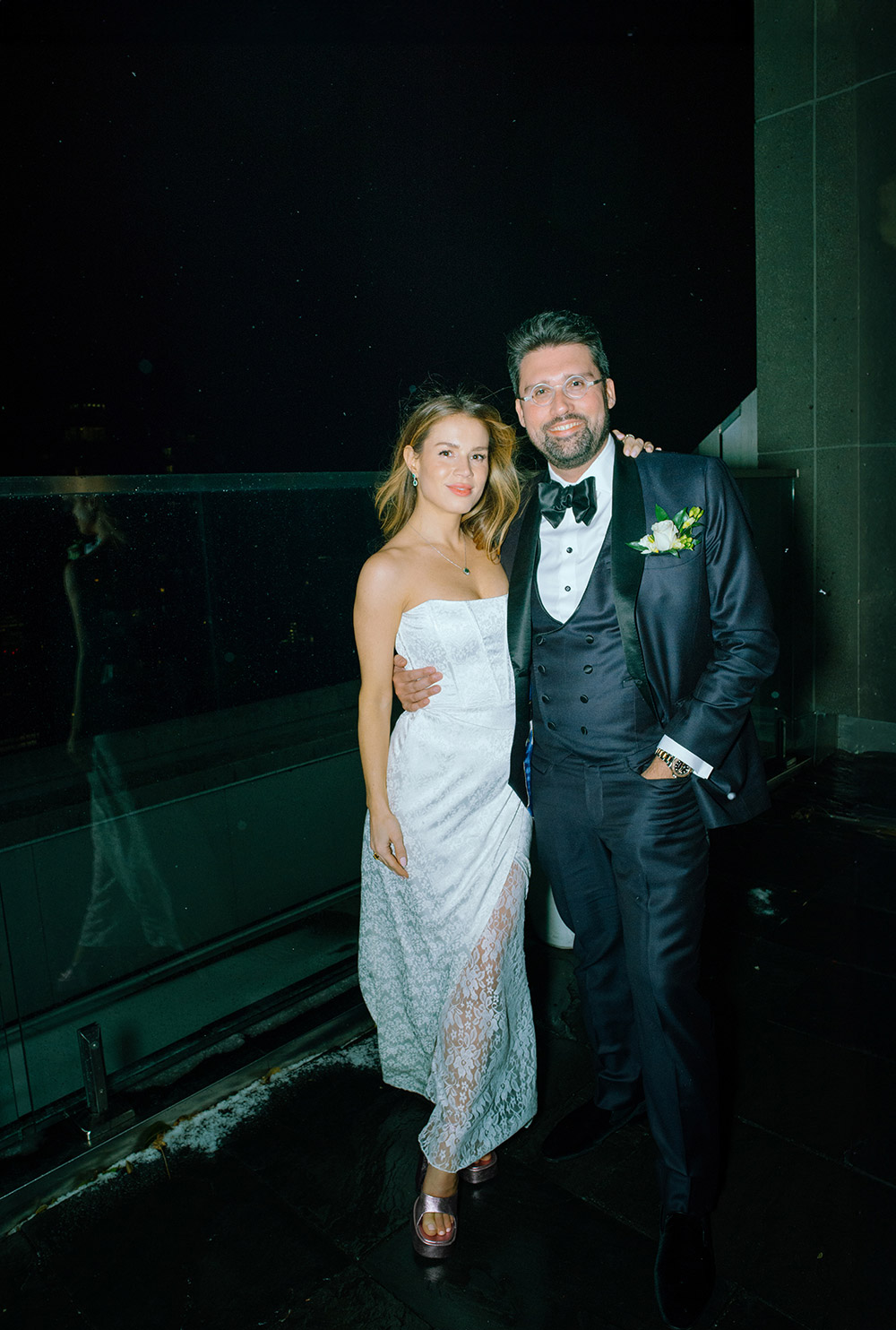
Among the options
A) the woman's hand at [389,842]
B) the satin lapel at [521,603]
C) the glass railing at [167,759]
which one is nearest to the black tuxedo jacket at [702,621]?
the satin lapel at [521,603]

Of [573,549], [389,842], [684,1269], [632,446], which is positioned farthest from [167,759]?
[684,1269]

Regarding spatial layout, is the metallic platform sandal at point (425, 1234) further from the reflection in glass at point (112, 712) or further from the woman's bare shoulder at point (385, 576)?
the woman's bare shoulder at point (385, 576)

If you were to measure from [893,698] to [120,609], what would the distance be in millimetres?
5081

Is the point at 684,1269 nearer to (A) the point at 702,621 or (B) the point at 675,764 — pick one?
(B) the point at 675,764

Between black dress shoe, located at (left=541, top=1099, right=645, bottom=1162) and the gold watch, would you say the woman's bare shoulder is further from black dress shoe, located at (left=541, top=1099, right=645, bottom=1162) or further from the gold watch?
black dress shoe, located at (left=541, top=1099, right=645, bottom=1162)

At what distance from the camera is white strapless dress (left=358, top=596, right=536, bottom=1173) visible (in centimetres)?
218

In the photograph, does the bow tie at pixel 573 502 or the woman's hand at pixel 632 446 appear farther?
the woman's hand at pixel 632 446

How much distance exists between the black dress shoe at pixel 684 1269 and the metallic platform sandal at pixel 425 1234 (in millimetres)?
487

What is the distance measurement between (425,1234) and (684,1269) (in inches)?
23.8

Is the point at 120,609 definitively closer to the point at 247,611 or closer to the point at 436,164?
the point at 247,611

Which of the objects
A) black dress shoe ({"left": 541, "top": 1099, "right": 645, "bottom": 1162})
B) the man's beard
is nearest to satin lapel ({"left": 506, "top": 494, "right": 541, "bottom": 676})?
the man's beard

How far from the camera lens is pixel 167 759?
280 cm

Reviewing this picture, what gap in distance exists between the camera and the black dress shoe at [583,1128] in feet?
7.55

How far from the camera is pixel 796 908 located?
3633 millimetres
